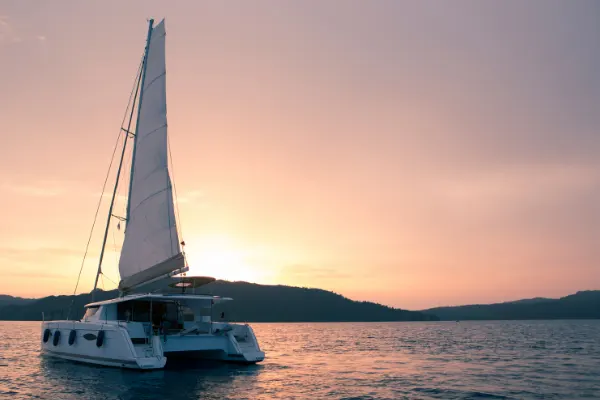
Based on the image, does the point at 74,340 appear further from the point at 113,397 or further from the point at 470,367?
the point at 470,367

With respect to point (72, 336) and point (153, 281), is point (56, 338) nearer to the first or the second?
point (72, 336)

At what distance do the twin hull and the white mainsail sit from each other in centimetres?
275

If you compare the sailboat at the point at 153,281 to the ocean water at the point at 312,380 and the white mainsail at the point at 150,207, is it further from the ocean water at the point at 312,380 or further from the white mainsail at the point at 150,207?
the ocean water at the point at 312,380

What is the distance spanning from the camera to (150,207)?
77.9ft

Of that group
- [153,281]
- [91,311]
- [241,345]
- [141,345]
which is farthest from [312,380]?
[91,311]

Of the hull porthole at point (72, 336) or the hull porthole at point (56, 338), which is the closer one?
the hull porthole at point (72, 336)

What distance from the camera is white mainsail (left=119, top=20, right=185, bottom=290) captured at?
2323 cm

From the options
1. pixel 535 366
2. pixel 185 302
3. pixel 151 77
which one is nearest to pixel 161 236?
pixel 185 302

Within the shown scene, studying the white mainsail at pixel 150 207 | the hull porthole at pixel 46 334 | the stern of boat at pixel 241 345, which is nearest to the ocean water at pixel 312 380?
the stern of boat at pixel 241 345

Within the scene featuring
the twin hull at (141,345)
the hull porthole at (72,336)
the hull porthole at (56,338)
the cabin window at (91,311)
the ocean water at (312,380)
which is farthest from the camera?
the hull porthole at (56,338)

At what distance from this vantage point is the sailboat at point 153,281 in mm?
22375

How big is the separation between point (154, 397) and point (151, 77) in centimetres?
1504

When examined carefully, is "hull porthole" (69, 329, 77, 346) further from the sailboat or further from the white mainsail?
the white mainsail

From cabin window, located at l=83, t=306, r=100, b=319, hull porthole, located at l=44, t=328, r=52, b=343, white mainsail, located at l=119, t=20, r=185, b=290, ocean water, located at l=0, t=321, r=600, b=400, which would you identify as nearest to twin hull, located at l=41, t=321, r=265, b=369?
ocean water, located at l=0, t=321, r=600, b=400
